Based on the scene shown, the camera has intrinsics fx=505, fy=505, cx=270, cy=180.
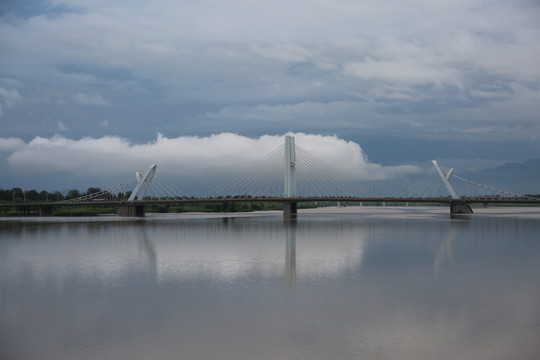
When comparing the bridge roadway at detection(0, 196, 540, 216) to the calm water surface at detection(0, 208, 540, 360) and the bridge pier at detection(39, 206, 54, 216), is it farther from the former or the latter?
the calm water surface at detection(0, 208, 540, 360)

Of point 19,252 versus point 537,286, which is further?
point 19,252

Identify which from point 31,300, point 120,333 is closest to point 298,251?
point 31,300

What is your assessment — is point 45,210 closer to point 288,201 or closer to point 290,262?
point 288,201

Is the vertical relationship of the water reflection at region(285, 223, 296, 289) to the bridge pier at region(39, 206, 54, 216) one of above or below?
below

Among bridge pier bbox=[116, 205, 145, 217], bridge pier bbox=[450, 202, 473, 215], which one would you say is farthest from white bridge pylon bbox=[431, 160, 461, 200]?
bridge pier bbox=[116, 205, 145, 217]

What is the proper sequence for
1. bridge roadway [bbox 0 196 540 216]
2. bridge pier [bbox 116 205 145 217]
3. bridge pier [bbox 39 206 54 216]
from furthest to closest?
bridge pier [bbox 39 206 54 216], bridge pier [bbox 116 205 145 217], bridge roadway [bbox 0 196 540 216]

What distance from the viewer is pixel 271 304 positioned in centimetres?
1138

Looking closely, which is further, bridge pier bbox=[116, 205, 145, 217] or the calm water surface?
bridge pier bbox=[116, 205, 145, 217]

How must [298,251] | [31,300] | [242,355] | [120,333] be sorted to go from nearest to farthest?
[242,355] < [120,333] < [31,300] < [298,251]

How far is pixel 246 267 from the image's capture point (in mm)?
17219

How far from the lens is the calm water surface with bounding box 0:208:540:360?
8.27 m

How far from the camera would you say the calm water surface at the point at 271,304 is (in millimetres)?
8273

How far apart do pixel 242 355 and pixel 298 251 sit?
1455 cm

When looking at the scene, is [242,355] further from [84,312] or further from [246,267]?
[246,267]
